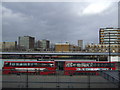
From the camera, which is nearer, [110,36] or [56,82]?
[56,82]

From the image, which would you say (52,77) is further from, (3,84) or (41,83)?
(3,84)

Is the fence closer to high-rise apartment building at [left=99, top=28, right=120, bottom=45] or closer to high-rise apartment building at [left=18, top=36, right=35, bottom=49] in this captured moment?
high-rise apartment building at [left=99, top=28, right=120, bottom=45]

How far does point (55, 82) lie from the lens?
715 centimetres

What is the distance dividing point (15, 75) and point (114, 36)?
75445 millimetres

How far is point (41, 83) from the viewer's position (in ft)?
23.3

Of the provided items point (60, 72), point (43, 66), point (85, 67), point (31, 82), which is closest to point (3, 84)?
point (31, 82)

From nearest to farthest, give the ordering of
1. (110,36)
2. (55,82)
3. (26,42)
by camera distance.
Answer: (55,82)
(110,36)
(26,42)

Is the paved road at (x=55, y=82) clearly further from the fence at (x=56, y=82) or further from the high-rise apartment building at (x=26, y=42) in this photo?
the high-rise apartment building at (x=26, y=42)

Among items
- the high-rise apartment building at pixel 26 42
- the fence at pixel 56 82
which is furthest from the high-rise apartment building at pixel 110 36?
the fence at pixel 56 82

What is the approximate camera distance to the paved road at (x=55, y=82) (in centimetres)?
687

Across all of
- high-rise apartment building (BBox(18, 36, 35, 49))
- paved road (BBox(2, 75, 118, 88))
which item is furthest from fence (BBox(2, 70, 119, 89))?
high-rise apartment building (BBox(18, 36, 35, 49))

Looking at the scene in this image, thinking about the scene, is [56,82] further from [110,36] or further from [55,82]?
[110,36]

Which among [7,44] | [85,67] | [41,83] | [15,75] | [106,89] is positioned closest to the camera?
[106,89]

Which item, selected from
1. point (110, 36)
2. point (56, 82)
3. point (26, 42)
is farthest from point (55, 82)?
point (26, 42)
